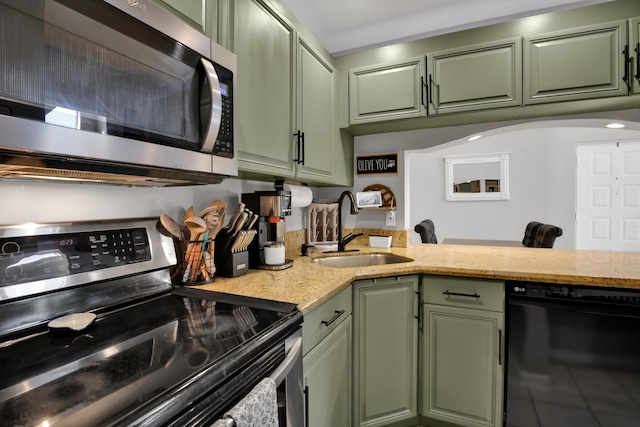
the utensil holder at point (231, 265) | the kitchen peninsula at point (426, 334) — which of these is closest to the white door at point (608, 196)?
the kitchen peninsula at point (426, 334)

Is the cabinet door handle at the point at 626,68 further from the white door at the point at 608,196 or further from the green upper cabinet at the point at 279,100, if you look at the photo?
the white door at the point at 608,196

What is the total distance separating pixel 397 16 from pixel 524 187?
363 cm

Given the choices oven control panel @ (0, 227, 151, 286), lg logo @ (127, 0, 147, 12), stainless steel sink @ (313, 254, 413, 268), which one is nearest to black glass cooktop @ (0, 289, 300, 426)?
oven control panel @ (0, 227, 151, 286)

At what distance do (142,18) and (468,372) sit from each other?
6.15 ft

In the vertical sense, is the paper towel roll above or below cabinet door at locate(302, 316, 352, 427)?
above

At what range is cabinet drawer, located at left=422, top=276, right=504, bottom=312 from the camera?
1.52 metres

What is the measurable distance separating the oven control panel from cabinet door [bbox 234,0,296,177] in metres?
0.48

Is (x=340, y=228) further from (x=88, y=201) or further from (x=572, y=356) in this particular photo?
(x=88, y=201)

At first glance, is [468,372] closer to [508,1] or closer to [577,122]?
[577,122]

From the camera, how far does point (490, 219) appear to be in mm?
4828

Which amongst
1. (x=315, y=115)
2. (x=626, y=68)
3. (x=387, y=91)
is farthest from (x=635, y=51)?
(x=315, y=115)

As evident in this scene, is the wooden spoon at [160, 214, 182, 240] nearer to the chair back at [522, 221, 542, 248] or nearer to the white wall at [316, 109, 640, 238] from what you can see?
the white wall at [316, 109, 640, 238]

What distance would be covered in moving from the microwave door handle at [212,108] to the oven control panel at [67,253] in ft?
1.39

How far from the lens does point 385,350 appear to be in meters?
1.59
